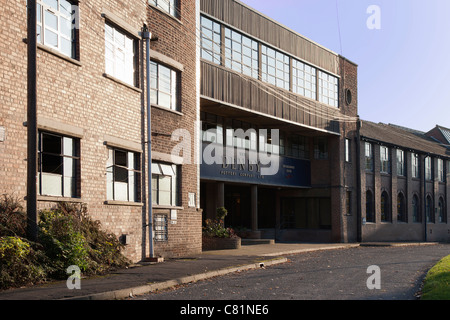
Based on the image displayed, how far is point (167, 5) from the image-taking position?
20375 mm

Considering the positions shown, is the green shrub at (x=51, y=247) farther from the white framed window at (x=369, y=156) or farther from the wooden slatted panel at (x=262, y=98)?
the white framed window at (x=369, y=156)

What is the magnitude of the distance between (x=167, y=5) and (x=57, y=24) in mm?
6574

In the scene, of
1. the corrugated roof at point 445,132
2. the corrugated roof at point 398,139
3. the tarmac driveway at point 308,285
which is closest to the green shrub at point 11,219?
the tarmac driveway at point 308,285

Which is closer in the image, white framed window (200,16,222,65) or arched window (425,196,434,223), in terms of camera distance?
white framed window (200,16,222,65)

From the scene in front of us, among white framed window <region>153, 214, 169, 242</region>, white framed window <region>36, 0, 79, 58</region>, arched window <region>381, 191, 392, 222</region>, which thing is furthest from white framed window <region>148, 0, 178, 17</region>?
arched window <region>381, 191, 392, 222</region>

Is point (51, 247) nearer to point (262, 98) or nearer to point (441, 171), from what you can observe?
point (262, 98)

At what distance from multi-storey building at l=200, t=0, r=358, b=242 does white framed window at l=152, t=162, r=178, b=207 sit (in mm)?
4783

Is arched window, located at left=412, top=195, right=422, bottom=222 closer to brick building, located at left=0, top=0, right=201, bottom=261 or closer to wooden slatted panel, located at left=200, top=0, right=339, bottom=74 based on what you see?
wooden slatted panel, located at left=200, top=0, right=339, bottom=74

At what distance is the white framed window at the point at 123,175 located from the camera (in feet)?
54.5

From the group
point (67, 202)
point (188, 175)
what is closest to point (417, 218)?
point (188, 175)

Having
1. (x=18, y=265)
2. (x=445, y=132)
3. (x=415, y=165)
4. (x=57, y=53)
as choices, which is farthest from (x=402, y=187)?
(x=18, y=265)

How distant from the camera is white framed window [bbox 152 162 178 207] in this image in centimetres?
1916

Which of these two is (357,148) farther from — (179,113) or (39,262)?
(39,262)

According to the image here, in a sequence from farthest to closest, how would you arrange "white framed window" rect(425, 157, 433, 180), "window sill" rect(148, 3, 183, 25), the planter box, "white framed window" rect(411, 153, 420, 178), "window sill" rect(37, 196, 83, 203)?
"white framed window" rect(425, 157, 433, 180), "white framed window" rect(411, 153, 420, 178), the planter box, "window sill" rect(148, 3, 183, 25), "window sill" rect(37, 196, 83, 203)
